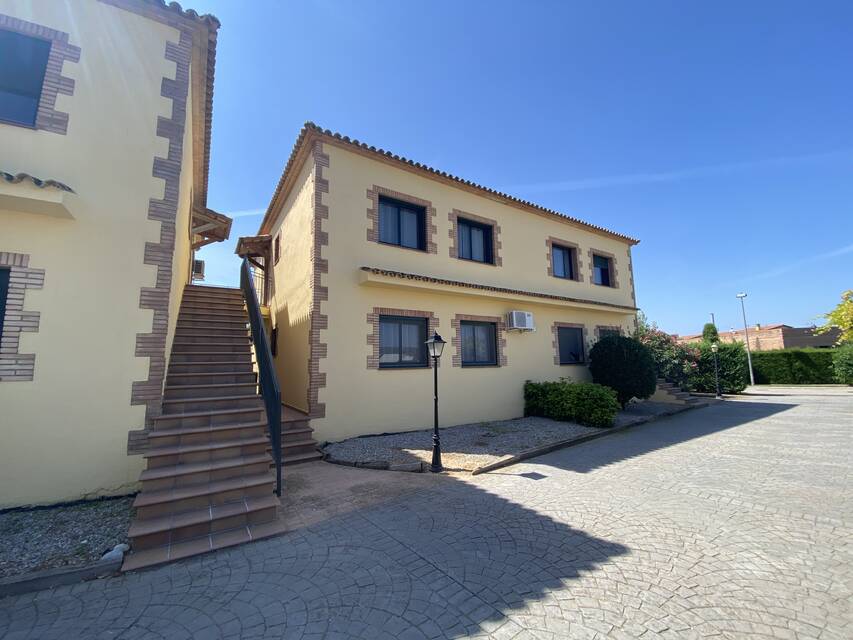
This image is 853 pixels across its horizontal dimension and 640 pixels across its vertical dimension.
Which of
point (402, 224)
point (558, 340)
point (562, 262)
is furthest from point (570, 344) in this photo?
point (402, 224)

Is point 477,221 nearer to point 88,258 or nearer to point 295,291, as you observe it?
point 295,291

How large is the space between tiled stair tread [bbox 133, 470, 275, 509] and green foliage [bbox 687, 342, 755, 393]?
19274 mm

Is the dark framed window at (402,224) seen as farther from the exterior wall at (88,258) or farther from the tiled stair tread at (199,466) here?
the tiled stair tread at (199,466)

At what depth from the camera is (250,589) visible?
2.81m

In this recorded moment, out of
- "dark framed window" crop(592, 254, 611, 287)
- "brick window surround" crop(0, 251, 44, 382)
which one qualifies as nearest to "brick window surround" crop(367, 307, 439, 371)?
"brick window surround" crop(0, 251, 44, 382)

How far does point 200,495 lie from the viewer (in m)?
3.75

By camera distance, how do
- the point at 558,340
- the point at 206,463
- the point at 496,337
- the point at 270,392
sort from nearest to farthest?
the point at 206,463 < the point at 270,392 < the point at 496,337 < the point at 558,340

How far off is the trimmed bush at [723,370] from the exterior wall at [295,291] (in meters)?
17.7

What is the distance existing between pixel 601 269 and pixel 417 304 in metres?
8.71

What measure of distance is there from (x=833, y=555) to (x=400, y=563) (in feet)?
12.1

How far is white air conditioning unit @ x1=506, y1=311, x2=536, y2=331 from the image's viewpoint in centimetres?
983

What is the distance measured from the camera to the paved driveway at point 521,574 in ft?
7.86

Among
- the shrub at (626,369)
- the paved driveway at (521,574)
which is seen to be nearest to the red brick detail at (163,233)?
the paved driveway at (521,574)

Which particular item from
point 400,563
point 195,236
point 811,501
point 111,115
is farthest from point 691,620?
point 195,236
